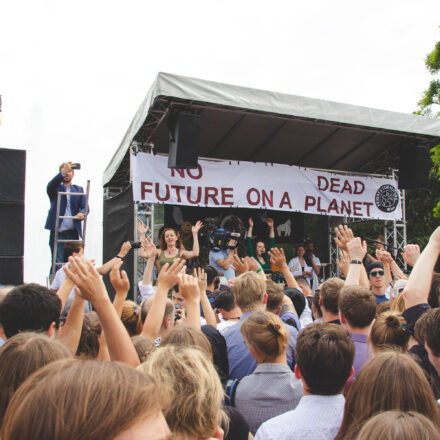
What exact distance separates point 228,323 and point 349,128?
600 cm

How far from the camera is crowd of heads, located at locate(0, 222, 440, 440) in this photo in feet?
2.05

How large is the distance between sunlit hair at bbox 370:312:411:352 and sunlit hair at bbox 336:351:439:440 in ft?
2.56

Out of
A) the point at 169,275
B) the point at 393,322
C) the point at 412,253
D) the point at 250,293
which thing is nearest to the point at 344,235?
the point at 412,253

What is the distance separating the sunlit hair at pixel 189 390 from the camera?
3.78 ft

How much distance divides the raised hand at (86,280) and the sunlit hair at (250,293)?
133 centimetres

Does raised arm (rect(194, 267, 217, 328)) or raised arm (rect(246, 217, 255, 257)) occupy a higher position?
raised arm (rect(246, 217, 255, 257))

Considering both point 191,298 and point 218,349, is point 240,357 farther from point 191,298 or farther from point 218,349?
point 191,298

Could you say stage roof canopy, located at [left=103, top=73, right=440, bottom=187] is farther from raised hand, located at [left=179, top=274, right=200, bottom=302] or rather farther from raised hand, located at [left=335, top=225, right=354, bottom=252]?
raised hand, located at [left=179, top=274, right=200, bottom=302]

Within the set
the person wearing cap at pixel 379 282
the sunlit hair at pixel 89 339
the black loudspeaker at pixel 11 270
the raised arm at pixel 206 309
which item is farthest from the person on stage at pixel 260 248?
the sunlit hair at pixel 89 339

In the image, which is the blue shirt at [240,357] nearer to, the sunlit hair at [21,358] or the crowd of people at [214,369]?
the crowd of people at [214,369]

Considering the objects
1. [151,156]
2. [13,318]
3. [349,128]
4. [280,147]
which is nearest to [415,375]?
[13,318]

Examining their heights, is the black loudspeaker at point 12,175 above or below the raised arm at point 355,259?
above

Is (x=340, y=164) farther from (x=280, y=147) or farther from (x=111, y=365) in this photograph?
(x=111, y=365)

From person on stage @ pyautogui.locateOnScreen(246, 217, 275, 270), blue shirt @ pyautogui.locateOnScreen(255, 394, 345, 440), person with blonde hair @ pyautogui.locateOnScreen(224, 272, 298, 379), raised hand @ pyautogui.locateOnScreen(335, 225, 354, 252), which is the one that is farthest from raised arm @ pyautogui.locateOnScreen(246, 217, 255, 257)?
blue shirt @ pyautogui.locateOnScreen(255, 394, 345, 440)
